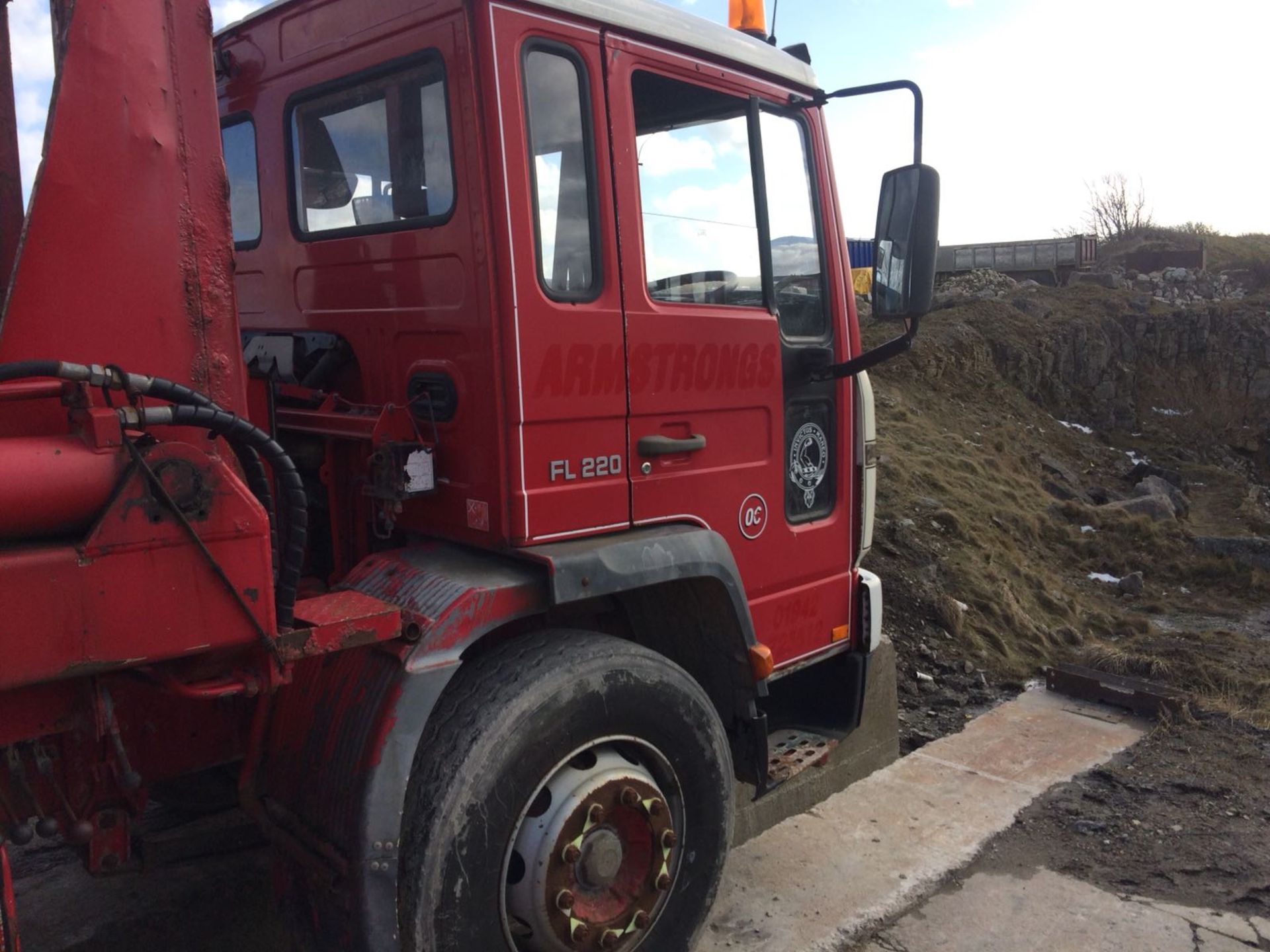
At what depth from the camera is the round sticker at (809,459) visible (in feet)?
11.4

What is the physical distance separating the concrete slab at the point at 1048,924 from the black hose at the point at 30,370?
9.75 ft

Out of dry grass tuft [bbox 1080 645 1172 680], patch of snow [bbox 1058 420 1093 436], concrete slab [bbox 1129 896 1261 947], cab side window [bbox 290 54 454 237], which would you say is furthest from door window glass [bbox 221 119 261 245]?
patch of snow [bbox 1058 420 1093 436]

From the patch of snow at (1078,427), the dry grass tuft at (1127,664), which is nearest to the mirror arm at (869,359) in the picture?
the dry grass tuft at (1127,664)

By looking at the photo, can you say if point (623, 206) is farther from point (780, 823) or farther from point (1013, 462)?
point (1013, 462)

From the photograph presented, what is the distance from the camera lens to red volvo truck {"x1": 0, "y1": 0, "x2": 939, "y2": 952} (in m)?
1.89

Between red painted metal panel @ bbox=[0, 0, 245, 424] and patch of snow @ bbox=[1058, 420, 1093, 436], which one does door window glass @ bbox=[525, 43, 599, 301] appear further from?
patch of snow @ bbox=[1058, 420, 1093, 436]

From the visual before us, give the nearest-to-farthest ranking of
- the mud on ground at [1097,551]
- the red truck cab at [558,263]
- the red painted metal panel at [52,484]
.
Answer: the red painted metal panel at [52,484] < the red truck cab at [558,263] < the mud on ground at [1097,551]

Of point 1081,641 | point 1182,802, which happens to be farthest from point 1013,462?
point 1182,802

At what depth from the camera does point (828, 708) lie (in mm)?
3961

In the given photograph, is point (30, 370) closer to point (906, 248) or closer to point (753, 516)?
point (753, 516)

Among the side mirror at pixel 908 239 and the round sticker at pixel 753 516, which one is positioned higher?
the side mirror at pixel 908 239

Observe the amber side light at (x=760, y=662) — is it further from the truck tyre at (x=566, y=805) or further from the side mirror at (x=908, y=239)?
the side mirror at (x=908, y=239)

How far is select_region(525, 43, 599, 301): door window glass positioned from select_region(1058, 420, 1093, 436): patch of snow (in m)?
14.8

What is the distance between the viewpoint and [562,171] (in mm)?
2719
